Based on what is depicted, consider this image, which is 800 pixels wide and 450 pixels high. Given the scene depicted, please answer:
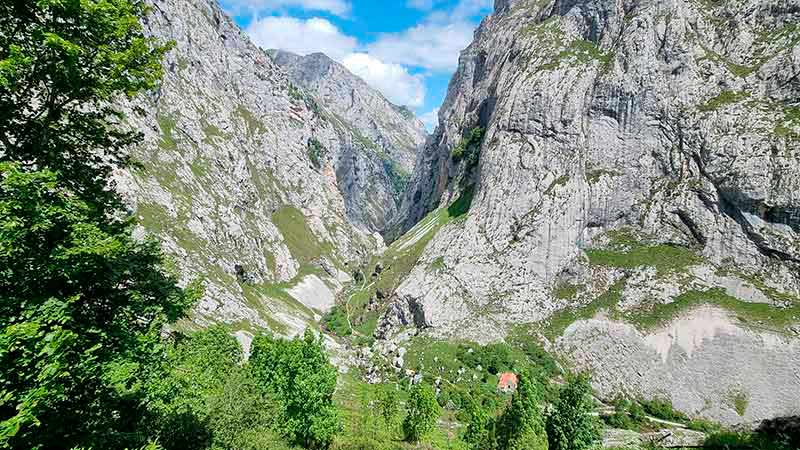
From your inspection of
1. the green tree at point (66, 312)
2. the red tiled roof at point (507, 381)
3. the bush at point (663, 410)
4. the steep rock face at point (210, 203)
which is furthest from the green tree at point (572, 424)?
the steep rock face at point (210, 203)

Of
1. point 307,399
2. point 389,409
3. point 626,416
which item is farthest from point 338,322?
point 307,399

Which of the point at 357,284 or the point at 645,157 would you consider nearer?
the point at 645,157

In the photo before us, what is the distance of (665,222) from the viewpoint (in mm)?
97875

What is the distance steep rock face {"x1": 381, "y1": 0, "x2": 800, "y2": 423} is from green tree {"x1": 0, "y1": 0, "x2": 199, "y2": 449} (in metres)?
87.1

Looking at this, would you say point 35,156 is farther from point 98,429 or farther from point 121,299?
point 98,429

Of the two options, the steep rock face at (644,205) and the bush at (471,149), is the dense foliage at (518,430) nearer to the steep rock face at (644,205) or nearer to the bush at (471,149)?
the steep rock face at (644,205)

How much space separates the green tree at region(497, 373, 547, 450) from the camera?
1660 inches

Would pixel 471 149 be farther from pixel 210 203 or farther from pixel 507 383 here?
pixel 210 203

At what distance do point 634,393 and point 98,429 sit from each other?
293 ft

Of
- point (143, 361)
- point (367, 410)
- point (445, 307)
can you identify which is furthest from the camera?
point (445, 307)

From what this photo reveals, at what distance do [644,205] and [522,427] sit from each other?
3091 inches

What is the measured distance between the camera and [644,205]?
101438 mm

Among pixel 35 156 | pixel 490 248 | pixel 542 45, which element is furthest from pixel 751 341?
pixel 35 156

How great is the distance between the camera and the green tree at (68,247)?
11.4m
